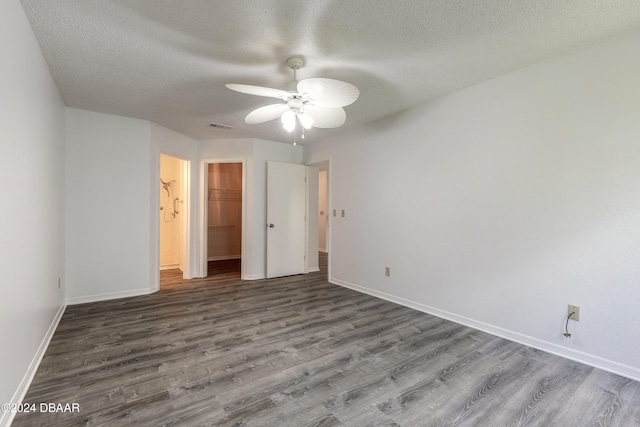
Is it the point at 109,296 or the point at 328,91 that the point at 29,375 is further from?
the point at 328,91

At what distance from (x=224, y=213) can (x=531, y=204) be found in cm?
573

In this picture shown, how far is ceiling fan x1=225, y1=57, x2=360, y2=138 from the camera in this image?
1942mm

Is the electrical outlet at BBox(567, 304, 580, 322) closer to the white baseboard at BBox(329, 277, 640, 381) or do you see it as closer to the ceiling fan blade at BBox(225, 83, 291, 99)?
the white baseboard at BBox(329, 277, 640, 381)

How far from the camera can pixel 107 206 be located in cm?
356

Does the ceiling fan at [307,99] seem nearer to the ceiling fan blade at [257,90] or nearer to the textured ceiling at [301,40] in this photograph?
the ceiling fan blade at [257,90]

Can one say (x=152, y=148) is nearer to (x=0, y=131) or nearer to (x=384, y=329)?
(x=0, y=131)

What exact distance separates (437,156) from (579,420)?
238 centimetres

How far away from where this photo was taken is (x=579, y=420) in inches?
61.6

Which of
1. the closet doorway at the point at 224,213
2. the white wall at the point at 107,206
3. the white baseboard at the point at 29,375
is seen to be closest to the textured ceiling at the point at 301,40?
the white wall at the point at 107,206

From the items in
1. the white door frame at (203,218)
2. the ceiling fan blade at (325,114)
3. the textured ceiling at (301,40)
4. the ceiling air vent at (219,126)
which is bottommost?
the white door frame at (203,218)

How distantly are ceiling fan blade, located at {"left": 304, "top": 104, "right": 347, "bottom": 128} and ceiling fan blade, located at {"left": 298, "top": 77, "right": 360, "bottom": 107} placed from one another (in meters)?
0.17

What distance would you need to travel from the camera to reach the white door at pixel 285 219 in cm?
477

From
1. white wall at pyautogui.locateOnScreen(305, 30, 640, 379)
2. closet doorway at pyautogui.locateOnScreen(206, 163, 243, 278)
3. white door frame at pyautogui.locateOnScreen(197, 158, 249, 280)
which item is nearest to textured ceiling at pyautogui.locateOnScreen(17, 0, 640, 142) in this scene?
white wall at pyautogui.locateOnScreen(305, 30, 640, 379)

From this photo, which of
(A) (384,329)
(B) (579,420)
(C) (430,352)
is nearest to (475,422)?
(B) (579,420)
